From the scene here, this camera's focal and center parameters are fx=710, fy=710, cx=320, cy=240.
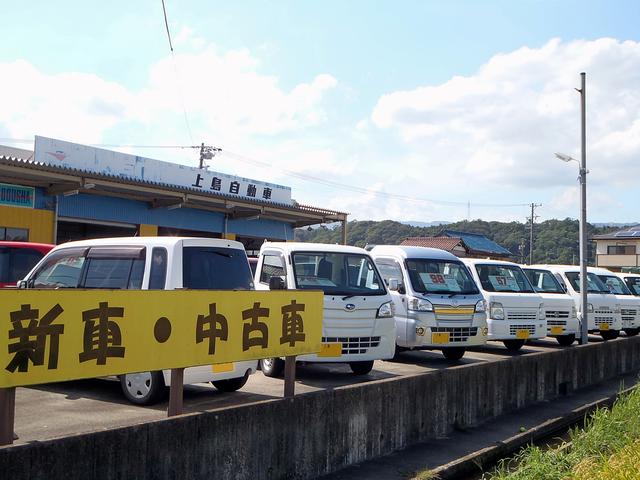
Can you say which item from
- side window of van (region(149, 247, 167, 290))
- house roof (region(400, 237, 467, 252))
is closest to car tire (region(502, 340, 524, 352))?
side window of van (region(149, 247, 167, 290))

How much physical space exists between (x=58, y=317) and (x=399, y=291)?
28.3ft

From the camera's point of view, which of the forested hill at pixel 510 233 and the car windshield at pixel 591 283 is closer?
the car windshield at pixel 591 283

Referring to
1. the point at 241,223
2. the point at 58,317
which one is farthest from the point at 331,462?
the point at 241,223

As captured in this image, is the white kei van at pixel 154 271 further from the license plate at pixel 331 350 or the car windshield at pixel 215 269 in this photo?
the license plate at pixel 331 350

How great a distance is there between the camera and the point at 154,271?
26.3 ft

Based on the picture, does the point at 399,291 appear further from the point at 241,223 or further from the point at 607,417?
the point at 241,223

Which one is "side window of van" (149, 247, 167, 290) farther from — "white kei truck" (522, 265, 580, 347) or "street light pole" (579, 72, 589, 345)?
"street light pole" (579, 72, 589, 345)

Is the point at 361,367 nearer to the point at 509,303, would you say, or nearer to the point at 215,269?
the point at 215,269

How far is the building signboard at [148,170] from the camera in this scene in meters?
20.5

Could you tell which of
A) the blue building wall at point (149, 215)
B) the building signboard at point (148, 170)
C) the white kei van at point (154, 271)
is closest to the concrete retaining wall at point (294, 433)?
the white kei van at point (154, 271)

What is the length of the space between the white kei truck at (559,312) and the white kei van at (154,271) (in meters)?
8.77

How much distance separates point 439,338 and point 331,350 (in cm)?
288

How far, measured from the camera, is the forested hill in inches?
2367

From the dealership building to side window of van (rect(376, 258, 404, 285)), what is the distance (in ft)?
30.0
